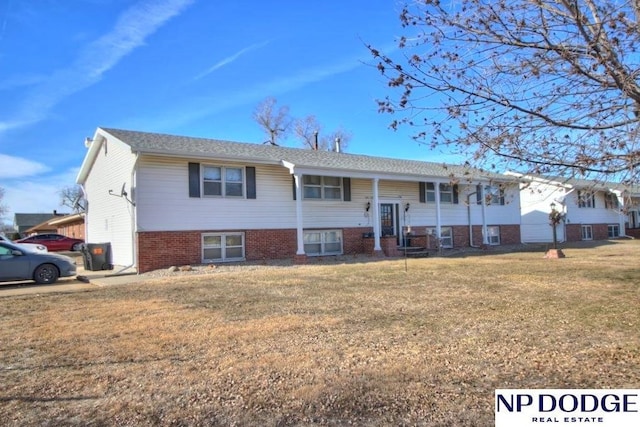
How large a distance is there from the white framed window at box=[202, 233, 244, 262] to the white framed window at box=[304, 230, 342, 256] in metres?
2.76

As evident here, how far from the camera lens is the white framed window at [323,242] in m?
18.4

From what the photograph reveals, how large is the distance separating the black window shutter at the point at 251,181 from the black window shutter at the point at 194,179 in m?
1.76

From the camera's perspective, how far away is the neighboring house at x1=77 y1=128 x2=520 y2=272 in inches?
593

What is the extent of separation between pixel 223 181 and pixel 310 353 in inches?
474

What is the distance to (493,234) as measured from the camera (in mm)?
24875

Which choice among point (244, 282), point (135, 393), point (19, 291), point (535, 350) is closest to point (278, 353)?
point (135, 393)

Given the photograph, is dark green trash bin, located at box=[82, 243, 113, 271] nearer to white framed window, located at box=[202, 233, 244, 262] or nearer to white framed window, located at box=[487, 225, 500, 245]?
white framed window, located at box=[202, 233, 244, 262]

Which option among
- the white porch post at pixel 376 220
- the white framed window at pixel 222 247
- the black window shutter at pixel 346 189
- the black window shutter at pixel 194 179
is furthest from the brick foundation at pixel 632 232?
the black window shutter at pixel 194 179

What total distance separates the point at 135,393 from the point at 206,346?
1.41 meters

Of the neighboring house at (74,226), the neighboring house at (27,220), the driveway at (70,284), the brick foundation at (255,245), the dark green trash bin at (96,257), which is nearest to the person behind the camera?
the driveway at (70,284)

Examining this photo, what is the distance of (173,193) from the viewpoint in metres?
15.3

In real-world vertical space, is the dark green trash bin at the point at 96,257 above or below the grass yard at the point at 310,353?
above

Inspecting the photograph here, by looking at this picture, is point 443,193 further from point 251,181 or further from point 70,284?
point 70,284

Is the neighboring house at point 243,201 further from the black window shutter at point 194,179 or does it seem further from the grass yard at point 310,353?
the grass yard at point 310,353
